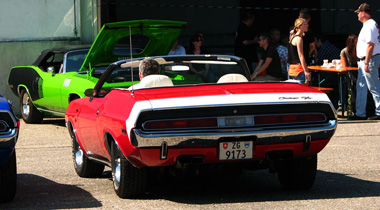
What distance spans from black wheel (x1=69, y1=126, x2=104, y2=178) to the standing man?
5950 mm

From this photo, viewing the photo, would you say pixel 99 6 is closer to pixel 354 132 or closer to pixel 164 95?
pixel 354 132

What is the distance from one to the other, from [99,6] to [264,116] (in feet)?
34.3

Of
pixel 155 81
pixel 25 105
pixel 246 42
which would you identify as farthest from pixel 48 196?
pixel 246 42

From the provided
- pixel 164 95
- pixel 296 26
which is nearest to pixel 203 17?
pixel 296 26

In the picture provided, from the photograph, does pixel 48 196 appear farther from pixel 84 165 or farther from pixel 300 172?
pixel 300 172

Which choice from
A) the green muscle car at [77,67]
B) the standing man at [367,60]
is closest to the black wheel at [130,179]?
the green muscle car at [77,67]

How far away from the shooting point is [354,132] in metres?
11.6

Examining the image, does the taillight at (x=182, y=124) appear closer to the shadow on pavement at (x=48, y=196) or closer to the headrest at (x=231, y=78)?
the shadow on pavement at (x=48, y=196)

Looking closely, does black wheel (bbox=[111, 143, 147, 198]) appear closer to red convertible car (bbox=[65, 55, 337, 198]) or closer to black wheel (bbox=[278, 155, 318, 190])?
red convertible car (bbox=[65, 55, 337, 198])

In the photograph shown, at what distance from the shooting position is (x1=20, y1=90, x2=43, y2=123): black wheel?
1359 centimetres

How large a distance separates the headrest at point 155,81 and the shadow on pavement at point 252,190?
2.94ft

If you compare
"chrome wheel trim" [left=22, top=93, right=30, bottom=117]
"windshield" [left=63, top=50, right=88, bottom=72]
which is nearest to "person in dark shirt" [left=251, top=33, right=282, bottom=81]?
"windshield" [left=63, top=50, right=88, bottom=72]

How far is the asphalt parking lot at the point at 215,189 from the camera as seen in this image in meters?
6.27

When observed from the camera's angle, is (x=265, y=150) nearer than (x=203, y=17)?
Yes
